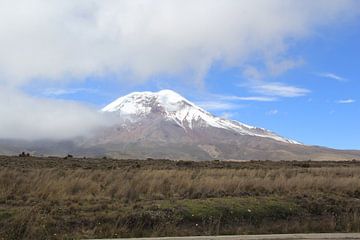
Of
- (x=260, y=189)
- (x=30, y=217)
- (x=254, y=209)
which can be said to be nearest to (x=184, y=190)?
(x=260, y=189)

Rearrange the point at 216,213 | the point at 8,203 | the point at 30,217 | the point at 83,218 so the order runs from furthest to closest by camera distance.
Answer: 1. the point at 8,203
2. the point at 216,213
3. the point at 83,218
4. the point at 30,217

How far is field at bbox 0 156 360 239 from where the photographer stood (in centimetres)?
1327

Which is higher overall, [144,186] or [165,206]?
[144,186]

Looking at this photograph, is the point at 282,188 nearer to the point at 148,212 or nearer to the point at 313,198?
the point at 313,198

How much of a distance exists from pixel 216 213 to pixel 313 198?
15.5ft

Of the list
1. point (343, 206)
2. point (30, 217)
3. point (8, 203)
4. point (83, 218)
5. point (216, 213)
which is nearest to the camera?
point (30, 217)

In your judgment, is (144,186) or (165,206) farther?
(144,186)

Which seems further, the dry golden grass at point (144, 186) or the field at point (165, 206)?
the dry golden grass at point (144, 186)

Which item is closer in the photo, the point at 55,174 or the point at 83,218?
the point at 83,218

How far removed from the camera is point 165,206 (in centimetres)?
1525

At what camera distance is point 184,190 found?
1970 centimetres

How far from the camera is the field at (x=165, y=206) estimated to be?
1327 centimetres

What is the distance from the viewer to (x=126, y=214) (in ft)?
46.6

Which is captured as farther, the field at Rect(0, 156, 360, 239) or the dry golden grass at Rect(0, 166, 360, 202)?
the dry golden grass at Rect(0, 166, 360, 202)
